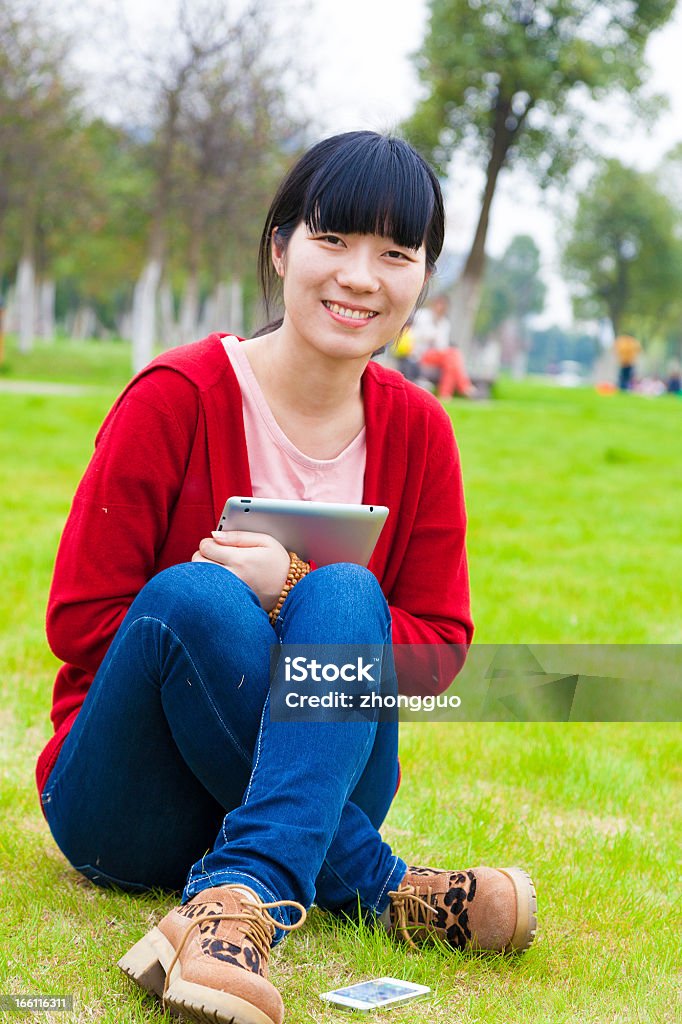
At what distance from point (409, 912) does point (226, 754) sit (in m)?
0.50

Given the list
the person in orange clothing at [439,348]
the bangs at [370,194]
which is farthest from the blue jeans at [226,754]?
the person in orange clothing at [439,348]

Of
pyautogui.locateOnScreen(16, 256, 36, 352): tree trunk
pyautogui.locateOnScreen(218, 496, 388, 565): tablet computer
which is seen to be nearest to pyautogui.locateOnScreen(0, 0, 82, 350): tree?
pyautogui.locateOnScreen(16, 256, 36, 352): tree trunk

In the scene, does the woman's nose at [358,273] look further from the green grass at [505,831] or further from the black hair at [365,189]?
the green grass at [505,831]

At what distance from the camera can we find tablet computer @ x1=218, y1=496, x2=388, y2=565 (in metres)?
2.21

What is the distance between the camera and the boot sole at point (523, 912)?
2.14m

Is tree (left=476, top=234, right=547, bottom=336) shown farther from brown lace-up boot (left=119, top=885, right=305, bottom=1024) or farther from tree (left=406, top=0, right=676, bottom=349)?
brown lace-up boot (left=119, top=885, right=305, bottom=1024)

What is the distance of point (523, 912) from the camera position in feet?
7.02

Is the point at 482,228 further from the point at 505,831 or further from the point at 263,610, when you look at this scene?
the point at 263,610

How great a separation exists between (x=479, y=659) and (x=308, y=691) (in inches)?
79.2

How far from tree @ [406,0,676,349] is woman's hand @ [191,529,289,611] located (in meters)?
21.7

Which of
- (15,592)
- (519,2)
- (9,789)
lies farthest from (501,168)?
(9,789)

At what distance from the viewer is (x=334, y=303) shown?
2318 millimetres

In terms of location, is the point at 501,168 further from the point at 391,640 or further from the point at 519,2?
the point at 391,640

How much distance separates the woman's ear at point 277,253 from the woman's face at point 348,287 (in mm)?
64
